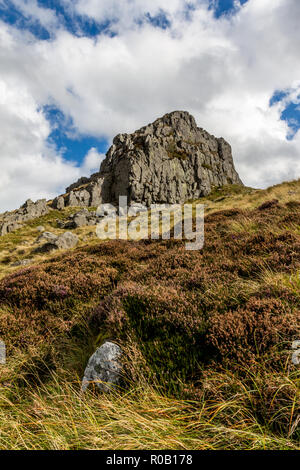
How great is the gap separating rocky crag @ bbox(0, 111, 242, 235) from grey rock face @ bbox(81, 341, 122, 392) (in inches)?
3278

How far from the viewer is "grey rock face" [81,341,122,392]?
9.37 ft

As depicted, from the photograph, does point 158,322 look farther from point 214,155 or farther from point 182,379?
point 214,155

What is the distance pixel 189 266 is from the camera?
596 cm

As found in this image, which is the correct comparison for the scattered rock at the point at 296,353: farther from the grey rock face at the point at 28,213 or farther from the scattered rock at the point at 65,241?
the grey rock face at the point at 28,213

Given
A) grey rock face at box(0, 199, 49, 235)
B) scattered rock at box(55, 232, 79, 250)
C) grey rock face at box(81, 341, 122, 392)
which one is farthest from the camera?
grey rock face at box(0, 199, 49, 235)

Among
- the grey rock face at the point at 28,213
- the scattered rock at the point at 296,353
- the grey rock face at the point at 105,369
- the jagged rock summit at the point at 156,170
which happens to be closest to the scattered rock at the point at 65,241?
the grey rock face at the point at 105,369

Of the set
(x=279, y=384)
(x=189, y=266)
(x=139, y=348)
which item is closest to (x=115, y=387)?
(x=139, y=348)

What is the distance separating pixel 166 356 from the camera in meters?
2.92

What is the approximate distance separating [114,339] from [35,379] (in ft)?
4.51

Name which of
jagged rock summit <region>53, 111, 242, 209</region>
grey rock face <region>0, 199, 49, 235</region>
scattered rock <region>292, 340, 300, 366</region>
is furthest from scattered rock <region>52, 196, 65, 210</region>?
scattered rock <region>292, 340, 300, 366</region>

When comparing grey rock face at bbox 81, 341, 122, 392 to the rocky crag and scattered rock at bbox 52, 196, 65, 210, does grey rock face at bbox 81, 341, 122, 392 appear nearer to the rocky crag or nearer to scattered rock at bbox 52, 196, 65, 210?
the rocky crag

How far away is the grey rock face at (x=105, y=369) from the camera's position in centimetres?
286

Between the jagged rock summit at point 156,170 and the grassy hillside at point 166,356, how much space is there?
92412mm

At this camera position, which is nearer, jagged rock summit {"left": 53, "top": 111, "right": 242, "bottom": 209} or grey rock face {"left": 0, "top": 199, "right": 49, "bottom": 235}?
grey rock face {"left": 0, "top": 199, "right": 49, "bottom": 235}
